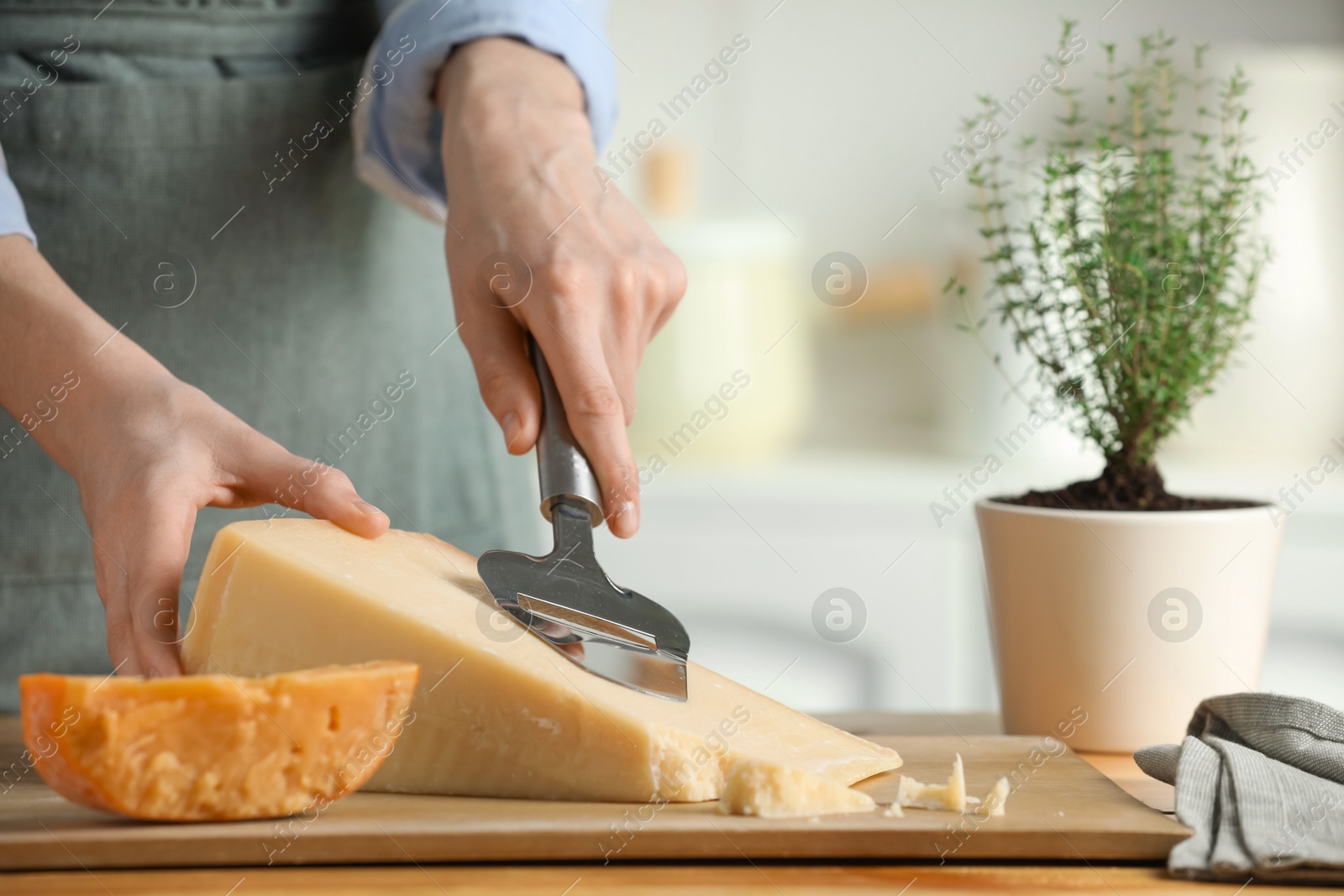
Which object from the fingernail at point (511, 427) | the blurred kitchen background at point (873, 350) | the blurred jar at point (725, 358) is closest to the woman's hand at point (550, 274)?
the fingernail at point (511, 427)

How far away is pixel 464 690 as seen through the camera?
0.61 metres

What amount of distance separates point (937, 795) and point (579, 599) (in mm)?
218

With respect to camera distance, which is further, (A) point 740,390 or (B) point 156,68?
(A) point 740,390

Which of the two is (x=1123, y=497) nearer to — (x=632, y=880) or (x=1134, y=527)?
(x=1134, y=527)

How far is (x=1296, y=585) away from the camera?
171cm

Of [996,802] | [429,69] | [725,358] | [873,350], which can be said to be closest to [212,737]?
[996,802]

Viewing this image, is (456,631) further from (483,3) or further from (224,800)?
(483,3)

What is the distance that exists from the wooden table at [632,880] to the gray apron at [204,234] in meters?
0.51

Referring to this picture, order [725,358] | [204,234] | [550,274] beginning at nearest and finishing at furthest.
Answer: [550,274], [204,234], [725,358]

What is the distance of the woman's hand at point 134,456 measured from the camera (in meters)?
0.60

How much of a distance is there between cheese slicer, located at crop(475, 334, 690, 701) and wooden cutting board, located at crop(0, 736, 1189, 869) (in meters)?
0.10

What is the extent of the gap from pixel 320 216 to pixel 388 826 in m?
0.69

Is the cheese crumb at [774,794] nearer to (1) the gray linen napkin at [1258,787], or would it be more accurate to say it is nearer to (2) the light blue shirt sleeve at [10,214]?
(1) the gray linen napkin at [1258,787]

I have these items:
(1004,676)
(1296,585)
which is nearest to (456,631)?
(1004,676)
